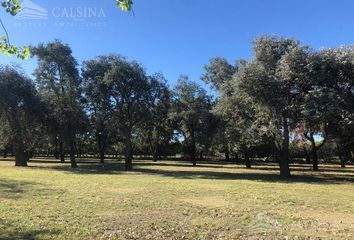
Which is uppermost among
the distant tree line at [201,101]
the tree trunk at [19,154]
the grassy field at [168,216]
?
the distant tree line at [201,101]

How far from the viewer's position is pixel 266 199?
Answer: 46.6ft

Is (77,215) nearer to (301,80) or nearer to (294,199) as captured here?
(294,199)

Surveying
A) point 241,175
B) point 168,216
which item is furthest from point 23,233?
point 241,175

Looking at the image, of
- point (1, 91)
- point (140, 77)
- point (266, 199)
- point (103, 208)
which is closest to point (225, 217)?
point (103, 208)

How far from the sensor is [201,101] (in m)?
49.5

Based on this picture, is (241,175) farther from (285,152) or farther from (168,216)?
(168,216)

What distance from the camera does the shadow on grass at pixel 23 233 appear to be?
748 cm

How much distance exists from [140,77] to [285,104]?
50.8 ft

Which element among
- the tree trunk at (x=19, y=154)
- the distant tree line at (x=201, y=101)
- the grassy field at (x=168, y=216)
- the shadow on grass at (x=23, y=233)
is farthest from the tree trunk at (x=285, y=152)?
the tree trunk at (x=19, y=154)

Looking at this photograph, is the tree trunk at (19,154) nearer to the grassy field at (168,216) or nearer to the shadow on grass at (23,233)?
the grassy field at (168,216)

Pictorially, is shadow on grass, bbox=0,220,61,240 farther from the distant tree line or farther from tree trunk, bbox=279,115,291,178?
tree trunk, bbox=279,115,291,178

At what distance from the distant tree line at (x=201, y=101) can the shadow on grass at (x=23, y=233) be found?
63.0 feet

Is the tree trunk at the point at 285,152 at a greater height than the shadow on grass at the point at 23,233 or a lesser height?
greater

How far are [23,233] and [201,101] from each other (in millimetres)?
42326
